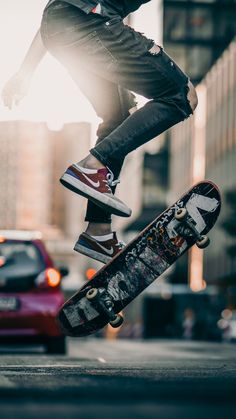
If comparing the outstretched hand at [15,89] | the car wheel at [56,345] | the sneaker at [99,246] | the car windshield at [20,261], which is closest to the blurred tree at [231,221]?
the car wheel at [56,345]

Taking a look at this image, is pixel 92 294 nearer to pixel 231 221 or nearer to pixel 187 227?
pixel 187 227

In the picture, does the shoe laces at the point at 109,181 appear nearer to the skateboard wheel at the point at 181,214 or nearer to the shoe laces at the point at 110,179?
the shoe laces at the point at 110,179

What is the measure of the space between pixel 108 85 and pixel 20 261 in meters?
5.63

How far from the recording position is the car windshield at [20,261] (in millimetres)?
11297

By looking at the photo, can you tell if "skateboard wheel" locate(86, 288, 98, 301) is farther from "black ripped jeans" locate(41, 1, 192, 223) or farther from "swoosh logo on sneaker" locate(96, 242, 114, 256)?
"black ripped jeans" locate(41, 1, 192, 223)

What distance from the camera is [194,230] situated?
584 centimetres

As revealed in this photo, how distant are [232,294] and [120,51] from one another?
54427 millimetres

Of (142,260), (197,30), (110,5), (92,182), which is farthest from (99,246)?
(197,30)

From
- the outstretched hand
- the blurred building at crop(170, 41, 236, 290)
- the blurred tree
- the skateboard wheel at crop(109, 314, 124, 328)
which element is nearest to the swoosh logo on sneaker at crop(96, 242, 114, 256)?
the skateboard wheel at crop(109, 314, 124, 328)

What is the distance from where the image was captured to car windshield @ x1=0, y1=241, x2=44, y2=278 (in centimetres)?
1130

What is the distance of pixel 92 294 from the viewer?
5.73 meters

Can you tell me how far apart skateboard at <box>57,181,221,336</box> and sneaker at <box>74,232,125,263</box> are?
8 centimetres

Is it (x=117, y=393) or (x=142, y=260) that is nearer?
(x=117, y=393)

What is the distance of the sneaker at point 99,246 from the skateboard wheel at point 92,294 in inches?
9.5
